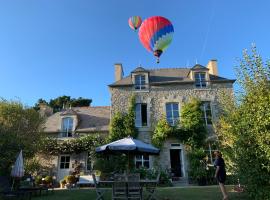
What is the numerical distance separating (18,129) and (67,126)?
5891 mm

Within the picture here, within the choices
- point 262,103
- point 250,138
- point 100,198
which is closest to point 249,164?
point 250,138

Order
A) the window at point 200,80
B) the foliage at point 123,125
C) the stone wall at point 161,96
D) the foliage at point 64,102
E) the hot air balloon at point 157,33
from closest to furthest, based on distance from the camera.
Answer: the hot air balloon at point 157,33
the foliage at point 123,125
the stone wall at point 161,96
the window at point 200,80
the foliage at point 64,102

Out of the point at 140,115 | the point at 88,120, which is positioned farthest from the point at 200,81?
the point at 88,120

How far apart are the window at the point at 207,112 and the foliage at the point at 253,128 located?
10853mm

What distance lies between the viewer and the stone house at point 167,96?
18656 mm

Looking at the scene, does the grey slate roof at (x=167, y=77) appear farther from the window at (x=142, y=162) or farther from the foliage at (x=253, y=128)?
the foliage at (x=253, y=128)

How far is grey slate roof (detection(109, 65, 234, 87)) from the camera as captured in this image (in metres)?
19.8

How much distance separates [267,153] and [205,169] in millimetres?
10620

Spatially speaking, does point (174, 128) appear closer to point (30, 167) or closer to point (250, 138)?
point (30, 167)

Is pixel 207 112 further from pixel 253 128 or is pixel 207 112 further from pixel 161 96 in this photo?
pixel 253 128

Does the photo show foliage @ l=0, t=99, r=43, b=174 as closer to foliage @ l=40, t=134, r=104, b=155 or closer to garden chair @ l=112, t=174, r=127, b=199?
foliage @ l=40, t=134, r=104, b=155

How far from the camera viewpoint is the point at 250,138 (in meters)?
7.35

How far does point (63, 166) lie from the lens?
1966cm

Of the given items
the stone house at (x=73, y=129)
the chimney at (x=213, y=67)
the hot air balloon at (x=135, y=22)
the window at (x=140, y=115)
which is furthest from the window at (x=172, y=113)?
the hot air balloon at (x=135, y=22)
